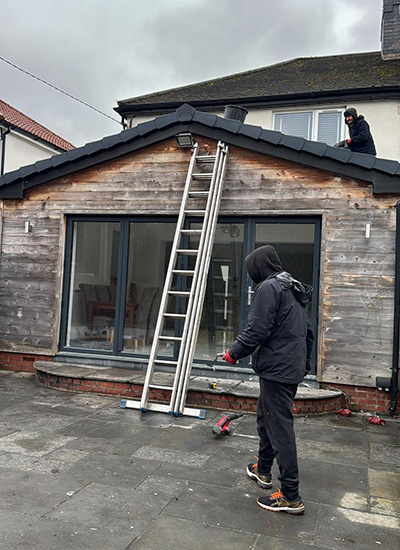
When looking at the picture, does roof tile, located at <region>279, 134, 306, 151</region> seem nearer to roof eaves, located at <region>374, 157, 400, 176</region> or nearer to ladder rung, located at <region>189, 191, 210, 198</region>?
roof eaves, located at <region>374, 157, 400, 176</region>

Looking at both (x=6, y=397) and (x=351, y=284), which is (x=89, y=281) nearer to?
(x=6, y=397)

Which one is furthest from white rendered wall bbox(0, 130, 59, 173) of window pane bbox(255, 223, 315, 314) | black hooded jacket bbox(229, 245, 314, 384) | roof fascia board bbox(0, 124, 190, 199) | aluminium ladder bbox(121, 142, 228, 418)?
black hooded jacket bbox(229, 245, 314, 384)

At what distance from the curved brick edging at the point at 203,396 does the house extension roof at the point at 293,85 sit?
9.57 metres

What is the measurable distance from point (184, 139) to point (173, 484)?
15.9 ft

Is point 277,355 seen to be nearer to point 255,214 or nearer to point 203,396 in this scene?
point 203,396

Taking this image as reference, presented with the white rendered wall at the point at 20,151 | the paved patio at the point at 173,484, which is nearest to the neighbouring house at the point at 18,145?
the white rendered wall at the point at 20,151

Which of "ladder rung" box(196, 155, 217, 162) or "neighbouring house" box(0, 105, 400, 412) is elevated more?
"ladder rung" box(196, 155, 217, 162)

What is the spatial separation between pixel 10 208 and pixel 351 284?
524 centimetres

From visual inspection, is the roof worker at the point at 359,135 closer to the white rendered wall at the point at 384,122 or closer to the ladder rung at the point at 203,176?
the ladder rung at the point at 203,176

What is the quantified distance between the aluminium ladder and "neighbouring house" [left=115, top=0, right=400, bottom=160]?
7.61 m

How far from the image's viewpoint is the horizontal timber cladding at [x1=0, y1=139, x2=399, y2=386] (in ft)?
21.9

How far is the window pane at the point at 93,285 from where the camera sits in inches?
318

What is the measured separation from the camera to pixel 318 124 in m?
14.2

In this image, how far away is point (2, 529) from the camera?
3219mm
